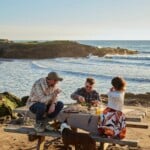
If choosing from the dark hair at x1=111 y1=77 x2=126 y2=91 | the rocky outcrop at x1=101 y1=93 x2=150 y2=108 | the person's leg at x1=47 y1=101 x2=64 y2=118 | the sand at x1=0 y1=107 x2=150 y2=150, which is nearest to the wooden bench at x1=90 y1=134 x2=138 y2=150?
the dark hair at x1=111 y1=77 x2=126 y2=91

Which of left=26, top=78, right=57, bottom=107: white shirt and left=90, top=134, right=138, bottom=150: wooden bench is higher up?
left=26, top=78, right=57, bottom=107: white shirt

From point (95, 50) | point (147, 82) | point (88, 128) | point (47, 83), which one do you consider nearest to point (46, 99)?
point (47, 83)

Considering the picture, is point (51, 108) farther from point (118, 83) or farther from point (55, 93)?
point (118, 83)

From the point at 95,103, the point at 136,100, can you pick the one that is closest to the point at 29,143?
the point at 95,103

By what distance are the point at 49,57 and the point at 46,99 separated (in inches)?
2088

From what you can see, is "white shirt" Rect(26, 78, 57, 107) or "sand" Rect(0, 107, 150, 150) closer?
"white shirt" Rect(26, 78, 57, 107)

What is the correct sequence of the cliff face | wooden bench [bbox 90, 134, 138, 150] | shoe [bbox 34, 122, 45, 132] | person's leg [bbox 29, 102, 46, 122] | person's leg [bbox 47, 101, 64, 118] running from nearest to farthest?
wooden bench [bbox 90, 134, 138, 150] < shoe [bbox 34, 122, 45, 132] < person's leg [bbox 29, 102, 46, 122] < person's leg [bbox 47, 101, 64, 118] < the cliff face

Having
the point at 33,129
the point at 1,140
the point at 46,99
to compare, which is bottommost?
the point at 1,140

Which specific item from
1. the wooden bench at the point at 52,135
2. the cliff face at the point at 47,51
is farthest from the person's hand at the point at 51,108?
the cliff face at the point at 47,51

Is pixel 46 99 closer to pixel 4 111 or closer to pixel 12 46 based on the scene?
pixel 4 111

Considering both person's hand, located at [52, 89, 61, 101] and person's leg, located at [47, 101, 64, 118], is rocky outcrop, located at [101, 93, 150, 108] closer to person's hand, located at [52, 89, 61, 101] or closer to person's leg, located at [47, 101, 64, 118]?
person's leg, located at [47, 101, 64, 118]

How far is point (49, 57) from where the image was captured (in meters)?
60.8

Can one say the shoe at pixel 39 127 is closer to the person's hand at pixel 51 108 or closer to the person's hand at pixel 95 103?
the person's hand at pixel 51 108

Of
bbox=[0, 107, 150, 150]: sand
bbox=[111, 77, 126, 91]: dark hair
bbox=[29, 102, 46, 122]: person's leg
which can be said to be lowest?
bbox=[0, 107, 150, 150]: sand
